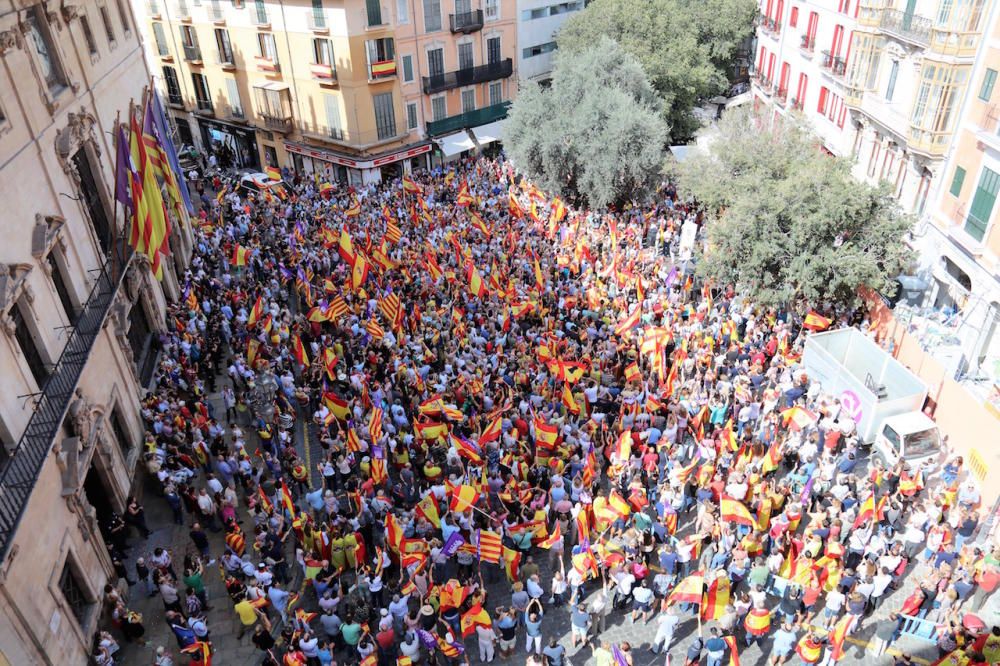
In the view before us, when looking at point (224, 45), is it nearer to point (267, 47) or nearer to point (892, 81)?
point (267, 47)

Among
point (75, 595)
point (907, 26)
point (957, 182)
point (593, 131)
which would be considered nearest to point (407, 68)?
point (593, 131)

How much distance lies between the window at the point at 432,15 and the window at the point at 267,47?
8.44 metres

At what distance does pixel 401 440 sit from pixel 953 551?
11.4 metres

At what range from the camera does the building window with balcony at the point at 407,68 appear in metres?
38.7

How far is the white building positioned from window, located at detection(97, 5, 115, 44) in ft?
89.1

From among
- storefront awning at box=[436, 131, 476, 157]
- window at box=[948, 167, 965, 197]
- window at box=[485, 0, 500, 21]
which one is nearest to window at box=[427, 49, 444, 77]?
storefront awning at box=[436, 131, 476, 157]

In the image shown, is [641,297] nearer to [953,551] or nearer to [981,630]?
[953,551]

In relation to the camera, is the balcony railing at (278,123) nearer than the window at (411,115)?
No

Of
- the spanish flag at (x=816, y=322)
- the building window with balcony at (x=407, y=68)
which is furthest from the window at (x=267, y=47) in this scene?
the spanish flag at (x=816, y=322)

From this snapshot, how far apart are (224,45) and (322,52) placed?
27.7ft

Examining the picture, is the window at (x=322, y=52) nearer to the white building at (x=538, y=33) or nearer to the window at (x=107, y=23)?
the white building at (x=538, y=33)

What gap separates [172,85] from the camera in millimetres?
47094

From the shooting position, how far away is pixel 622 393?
18141 millimetres

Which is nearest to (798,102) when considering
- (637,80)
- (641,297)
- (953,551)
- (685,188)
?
(637,80)
